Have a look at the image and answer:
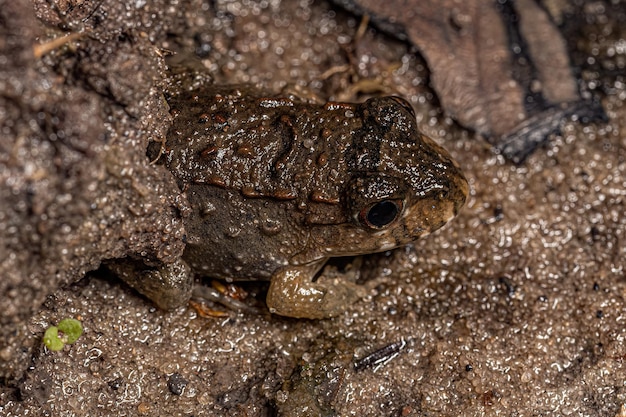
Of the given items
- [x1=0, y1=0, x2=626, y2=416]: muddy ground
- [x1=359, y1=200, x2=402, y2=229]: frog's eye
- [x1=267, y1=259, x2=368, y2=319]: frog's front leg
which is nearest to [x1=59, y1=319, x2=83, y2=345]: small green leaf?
[x1=0, y1=0, x2=626, y2=416]: muddy ground

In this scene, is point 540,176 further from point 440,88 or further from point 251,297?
point 251,297

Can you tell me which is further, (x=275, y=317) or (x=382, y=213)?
(x=275, y=317)

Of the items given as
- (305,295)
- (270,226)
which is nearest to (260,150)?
(270,226)

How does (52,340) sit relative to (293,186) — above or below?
below

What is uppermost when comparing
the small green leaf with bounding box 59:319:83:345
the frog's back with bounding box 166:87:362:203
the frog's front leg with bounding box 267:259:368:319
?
the frog's back with bounding box 166:87:362:203

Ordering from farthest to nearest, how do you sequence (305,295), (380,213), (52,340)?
(305,295) < (380,213) < (52,340)

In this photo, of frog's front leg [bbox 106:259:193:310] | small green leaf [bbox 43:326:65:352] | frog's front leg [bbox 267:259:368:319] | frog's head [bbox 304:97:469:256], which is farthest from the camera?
frog's front leg [bbox 267:259:368:319]

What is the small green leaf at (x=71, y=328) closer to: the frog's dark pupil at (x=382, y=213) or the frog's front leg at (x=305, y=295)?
the frog's front leg at (x=305, y=295)

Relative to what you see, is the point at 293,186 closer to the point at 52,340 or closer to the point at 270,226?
the point at 270,226

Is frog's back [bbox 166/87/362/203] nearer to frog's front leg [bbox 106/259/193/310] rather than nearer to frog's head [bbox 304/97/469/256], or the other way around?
frog's head [bbox 304/97/469/256]
